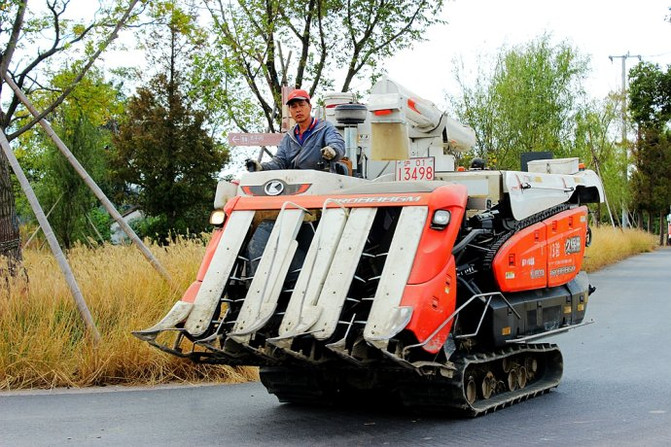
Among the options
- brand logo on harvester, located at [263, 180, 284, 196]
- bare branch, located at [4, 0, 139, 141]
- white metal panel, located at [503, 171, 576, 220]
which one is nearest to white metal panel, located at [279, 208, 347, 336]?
brand logo on harvester, located at [263, 180, 284, 196]

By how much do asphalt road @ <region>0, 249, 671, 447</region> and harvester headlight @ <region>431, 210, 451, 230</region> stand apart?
61.5 inches

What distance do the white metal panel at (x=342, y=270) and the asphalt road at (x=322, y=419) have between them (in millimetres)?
875

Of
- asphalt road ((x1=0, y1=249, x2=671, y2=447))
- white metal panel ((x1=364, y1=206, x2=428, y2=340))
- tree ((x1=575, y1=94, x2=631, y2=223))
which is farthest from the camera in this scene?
tree ((x1=575, y1=94, x2=631, y2=223))

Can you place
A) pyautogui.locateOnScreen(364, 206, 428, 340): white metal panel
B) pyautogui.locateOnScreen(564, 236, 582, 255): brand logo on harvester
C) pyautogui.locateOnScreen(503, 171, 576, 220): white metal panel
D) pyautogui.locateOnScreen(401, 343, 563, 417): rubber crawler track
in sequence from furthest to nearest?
1. pyautogui.locateOnScreen(564, 236, 582, 255): brand logo on harvester
2. pyautogui.locateOnScreen(503, 171, 576, 220): white metal panel
3. pyautogui.locateOnScreen(401, 343, 563, 417): rubber crawler track
4. pyautogui.locateOnScreen(364, 206, 428, 340): white metal panel

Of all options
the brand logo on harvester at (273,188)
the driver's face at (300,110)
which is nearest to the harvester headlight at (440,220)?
the brand logo on harvester at (273,188)

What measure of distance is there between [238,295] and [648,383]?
14.4ft

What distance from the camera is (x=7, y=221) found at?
39.5 feet

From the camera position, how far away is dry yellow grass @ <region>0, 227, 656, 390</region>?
970cm

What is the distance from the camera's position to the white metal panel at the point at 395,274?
21.8ft

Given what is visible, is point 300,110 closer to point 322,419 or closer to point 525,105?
point 322,419

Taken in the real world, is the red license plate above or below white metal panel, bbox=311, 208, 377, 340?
above

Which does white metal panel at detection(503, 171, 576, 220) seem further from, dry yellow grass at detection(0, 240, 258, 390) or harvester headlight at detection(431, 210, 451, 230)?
dry yellow grass at detection(0, 240, 258, 390)

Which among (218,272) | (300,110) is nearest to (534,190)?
(300,110)

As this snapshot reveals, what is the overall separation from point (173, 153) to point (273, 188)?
82.7ft
